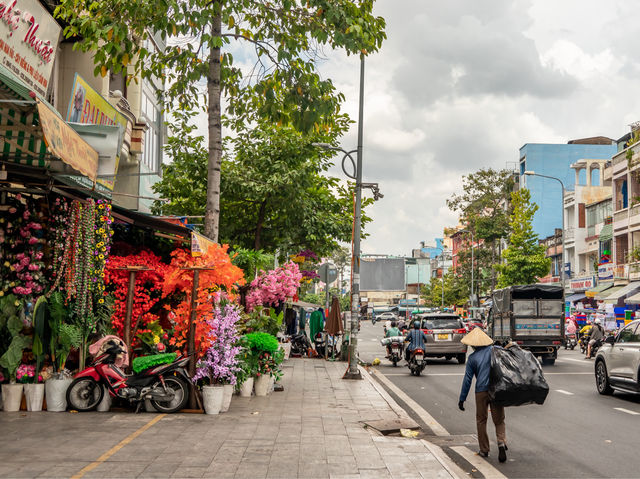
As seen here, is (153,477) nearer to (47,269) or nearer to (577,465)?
(577,465)

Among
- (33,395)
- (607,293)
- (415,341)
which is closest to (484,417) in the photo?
(33,395)

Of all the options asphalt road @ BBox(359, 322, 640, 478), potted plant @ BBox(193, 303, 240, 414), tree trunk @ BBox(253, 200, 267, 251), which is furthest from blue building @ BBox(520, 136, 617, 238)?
potted plant @ BBox(193, 303, 240, 414)

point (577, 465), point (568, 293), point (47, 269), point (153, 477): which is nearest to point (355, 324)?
point (47, 269)

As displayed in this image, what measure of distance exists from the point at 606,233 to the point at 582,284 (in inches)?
239

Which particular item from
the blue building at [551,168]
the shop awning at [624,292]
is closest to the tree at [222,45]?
the shop awning at [624,292]

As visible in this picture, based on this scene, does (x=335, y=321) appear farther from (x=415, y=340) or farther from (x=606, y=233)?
(x=606, y=233)

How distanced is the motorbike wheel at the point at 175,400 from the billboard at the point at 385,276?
33695mm

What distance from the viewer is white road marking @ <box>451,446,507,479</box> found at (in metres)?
8.22

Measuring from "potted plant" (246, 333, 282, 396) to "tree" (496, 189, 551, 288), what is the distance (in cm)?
4038

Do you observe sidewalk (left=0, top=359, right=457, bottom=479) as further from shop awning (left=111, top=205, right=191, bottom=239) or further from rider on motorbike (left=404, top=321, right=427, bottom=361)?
rider on motorbike (left=404, top=321, right=427, bottom=361)

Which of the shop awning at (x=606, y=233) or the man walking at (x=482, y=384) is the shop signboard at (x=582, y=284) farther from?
the man walking at (x=482, y=384)

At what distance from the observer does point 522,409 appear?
14.4 meters

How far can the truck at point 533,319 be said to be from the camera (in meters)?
26.9

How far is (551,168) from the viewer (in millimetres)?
71188
